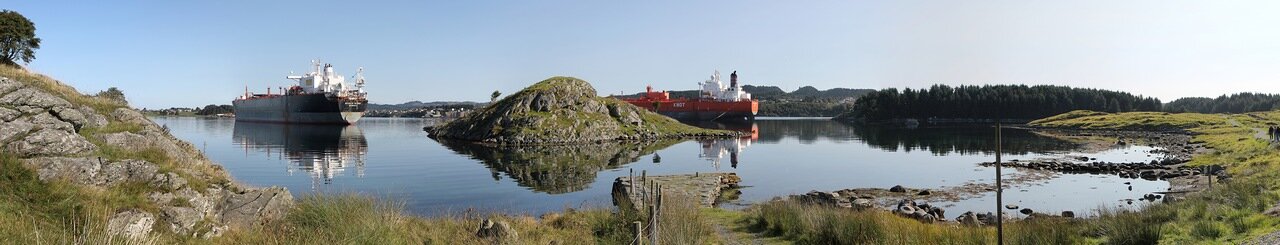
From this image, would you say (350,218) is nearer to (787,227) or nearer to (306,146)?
(787,227)

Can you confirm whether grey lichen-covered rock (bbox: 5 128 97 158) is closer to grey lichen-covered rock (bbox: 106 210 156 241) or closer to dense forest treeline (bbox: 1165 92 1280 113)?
grey lichen-covered rock (bbox: 106 210 156 241)

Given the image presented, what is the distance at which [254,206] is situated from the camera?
1445cm

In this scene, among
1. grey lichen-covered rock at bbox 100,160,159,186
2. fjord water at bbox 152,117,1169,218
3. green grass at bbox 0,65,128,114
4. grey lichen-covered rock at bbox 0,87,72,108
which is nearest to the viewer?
grey lichen-covered rock at bbox 100,160,159,186

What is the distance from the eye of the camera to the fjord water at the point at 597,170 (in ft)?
93.1

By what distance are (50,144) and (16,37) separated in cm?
1893

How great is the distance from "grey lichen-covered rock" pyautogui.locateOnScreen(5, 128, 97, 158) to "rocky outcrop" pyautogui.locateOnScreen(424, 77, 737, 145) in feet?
174

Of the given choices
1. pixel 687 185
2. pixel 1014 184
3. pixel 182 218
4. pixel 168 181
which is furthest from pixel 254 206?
pixel 1014 184

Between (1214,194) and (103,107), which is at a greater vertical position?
(103,107)

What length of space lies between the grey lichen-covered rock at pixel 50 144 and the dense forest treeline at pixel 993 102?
163 meters

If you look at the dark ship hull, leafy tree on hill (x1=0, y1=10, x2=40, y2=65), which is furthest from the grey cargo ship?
leafy tree on hill (x1=0, y1=10, x2=40, y2=65)

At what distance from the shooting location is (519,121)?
Result: 75.7m

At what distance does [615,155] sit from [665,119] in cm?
4507

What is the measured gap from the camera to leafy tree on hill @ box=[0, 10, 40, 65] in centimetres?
2625

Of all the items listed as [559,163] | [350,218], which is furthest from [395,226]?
[559,163]
